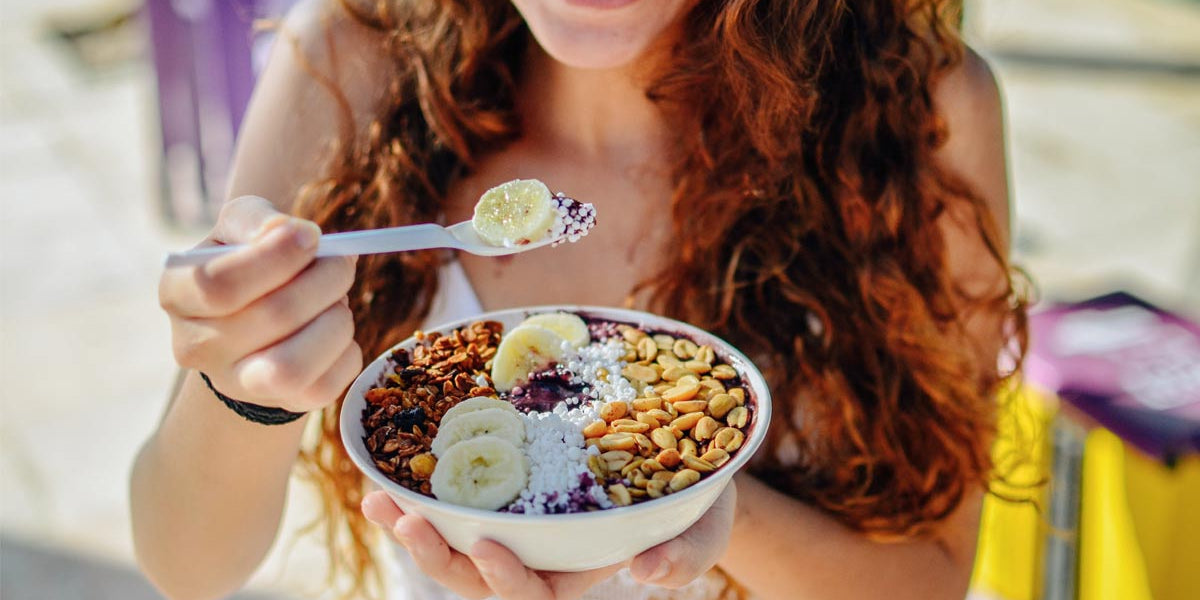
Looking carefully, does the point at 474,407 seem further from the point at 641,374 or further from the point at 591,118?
the point at 591,118

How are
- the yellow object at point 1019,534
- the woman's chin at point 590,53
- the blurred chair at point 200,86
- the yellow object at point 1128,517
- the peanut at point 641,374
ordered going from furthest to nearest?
the blurred chair at point 200,86
the yellow object at point 1019,534
the yellow object at point 1128,517
the woman's chin at point 590,53
the peanut at point 641,374

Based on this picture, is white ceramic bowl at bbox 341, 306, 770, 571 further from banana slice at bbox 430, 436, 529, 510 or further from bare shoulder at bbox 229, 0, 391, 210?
bare shoulder at bbox 229, 0, 391, 210

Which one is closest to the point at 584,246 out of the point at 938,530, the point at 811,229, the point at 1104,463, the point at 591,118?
the point at 591,118

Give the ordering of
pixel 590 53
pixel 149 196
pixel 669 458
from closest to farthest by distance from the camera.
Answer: pixel 669 458 < pixel 590 53 < pixel 149 196

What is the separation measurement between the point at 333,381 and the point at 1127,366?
1.83 meters

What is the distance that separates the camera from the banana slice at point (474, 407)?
100cm

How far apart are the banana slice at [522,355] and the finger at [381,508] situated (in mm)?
165

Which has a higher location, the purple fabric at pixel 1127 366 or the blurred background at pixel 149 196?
the purple fabric at pixel 1127 366

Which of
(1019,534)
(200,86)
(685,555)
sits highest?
(685,555)

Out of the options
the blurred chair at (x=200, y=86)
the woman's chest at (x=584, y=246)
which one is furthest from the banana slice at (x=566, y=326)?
the blurred chair at (x=200, y=86)

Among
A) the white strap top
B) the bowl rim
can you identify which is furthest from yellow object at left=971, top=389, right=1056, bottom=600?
the bowl rim

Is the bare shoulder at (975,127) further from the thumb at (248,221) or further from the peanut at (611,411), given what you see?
the thumb at (248,221)

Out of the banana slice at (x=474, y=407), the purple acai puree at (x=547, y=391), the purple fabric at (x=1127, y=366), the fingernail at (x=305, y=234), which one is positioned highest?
the fingernail at (x=305, y=234)

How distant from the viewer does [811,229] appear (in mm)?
1497
